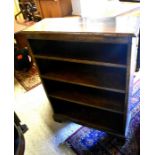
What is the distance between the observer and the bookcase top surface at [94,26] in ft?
3.14

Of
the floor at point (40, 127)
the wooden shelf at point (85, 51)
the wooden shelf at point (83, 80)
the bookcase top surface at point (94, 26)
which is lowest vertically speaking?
the floor at point (40, 127)

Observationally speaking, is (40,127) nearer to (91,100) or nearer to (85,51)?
(91,100)

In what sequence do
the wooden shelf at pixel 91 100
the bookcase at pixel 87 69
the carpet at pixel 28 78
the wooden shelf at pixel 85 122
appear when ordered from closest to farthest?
the bookcase at pixel 87 69
the wooden shelf at pixel 91 100
the wooden shelf at pixel 85 122
the carpet at pixel 28 78

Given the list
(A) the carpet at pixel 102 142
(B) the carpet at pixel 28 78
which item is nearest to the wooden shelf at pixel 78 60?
(A) the carpet at pixel 102 142

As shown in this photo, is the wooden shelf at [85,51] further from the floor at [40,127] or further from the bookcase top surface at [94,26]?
the floor at [40,127]

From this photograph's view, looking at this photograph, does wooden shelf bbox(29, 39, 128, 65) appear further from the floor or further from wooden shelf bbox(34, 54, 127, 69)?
the floor

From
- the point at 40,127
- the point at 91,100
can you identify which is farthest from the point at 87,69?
the point at 40,127

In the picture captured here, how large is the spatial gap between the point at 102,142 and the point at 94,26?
108cm

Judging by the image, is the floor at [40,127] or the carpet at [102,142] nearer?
the carpet at [102,142]

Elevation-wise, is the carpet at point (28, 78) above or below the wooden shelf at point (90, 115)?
below

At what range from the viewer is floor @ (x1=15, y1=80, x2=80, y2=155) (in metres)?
1.63

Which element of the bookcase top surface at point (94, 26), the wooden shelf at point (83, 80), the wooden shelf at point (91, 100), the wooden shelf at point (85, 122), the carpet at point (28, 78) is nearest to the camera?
the bookcase top surface at point (94, 26)
